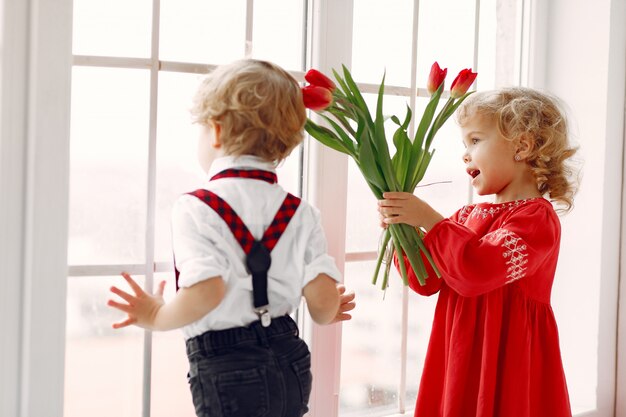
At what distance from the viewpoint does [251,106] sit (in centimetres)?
131

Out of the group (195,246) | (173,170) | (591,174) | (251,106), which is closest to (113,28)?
(173,170)

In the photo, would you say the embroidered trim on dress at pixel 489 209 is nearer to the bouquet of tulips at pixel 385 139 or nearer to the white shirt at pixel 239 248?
the bouquet of tulips at pixel 385 139

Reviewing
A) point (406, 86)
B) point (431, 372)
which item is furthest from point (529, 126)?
point (431, 372)

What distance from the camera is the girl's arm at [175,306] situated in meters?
1.24

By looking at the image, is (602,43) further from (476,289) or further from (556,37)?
(476,289)

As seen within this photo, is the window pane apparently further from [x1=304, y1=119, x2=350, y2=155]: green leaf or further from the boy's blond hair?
the boy's blond hair

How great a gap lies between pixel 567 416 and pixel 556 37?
4.16 ft

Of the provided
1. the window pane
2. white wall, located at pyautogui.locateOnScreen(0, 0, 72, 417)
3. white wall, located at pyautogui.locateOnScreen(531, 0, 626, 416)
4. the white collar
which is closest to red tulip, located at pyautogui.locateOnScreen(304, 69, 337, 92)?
the white collar

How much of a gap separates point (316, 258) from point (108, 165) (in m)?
0.51

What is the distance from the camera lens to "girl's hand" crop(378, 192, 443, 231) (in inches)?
65.0

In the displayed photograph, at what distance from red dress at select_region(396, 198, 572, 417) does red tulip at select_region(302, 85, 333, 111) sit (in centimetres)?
42

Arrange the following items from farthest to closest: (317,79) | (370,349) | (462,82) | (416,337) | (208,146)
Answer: (416,337) → (370,349) → (462,82) → (317,79) → (208,146)

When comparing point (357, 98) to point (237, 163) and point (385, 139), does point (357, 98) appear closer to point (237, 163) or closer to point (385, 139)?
point (385, 139)

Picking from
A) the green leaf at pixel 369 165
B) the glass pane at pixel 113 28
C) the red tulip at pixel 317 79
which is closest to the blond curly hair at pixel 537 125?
the green leaf at pixel 369 165
